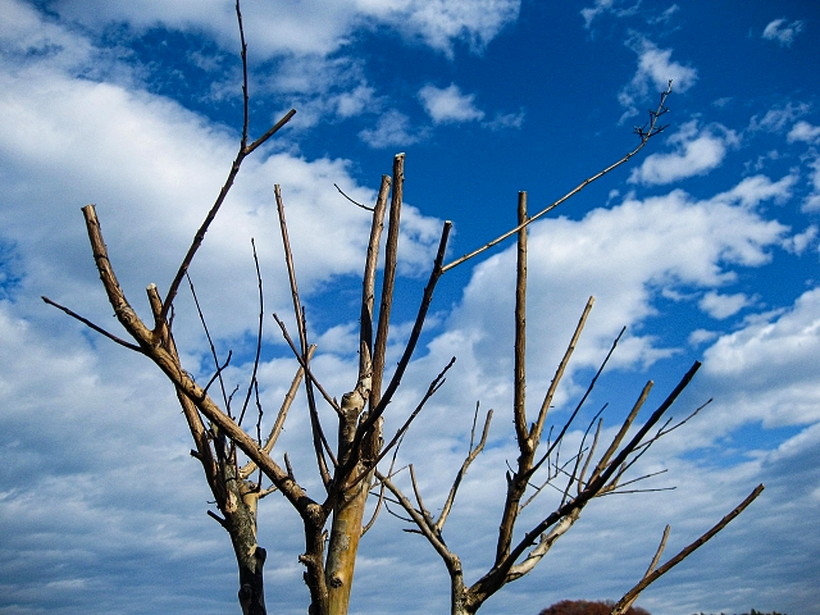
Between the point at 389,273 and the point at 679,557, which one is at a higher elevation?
the point at 389,273

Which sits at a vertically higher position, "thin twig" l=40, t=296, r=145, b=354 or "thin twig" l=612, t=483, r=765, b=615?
"thin twig" l=40, t=296, r=145, b=354

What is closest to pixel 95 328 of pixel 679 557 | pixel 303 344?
pixel 303 344

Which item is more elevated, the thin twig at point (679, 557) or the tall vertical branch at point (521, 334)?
the tall vertical branch at point (521, 334)

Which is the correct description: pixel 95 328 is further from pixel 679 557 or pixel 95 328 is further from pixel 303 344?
pixel 679 557

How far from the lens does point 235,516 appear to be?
3.93m

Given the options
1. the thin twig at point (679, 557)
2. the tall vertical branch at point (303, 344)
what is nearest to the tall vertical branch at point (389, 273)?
the tall vertical branch at point (303, 344)

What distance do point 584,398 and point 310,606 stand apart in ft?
4.45

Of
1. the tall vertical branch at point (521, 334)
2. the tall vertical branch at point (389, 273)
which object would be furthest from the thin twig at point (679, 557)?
the tall vertical branch at point (389, 273)

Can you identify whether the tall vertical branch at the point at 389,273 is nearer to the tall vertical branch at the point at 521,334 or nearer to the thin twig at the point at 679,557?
the tall vertical branch at the point at 521,334

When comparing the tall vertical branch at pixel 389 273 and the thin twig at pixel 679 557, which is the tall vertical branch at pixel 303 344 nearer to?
the tall vertical branch at pixel 389 273

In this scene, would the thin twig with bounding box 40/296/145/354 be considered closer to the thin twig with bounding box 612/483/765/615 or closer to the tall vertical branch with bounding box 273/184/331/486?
the tall vertical branch with bounding box 273/184/331/486

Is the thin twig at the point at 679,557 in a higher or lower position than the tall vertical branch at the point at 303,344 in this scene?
lower

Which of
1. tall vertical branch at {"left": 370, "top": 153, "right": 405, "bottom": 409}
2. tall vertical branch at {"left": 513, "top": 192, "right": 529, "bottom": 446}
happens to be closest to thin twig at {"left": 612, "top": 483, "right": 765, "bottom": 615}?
tall vertical branch at {"left": 513, "top": 192, "right": 529, "bottom": 446}

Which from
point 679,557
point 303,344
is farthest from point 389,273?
point 679,557
